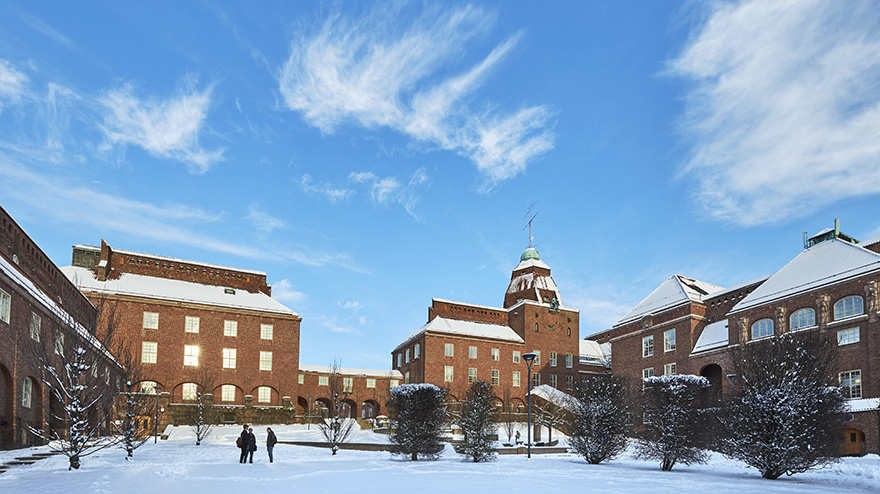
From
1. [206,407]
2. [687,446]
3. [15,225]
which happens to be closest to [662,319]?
[687,446]

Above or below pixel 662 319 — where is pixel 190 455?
below

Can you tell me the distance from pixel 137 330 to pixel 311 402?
17675 millimetres

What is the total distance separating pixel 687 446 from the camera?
958 inches

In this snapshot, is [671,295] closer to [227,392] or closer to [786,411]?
[786,411]

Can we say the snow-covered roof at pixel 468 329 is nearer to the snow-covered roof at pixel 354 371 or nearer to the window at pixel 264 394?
the snow-covered roof at pixel 354 371

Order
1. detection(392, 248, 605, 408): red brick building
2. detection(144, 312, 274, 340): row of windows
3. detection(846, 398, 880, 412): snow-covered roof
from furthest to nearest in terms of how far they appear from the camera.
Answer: detection(392, 248, 605, 408): red brick building
detection(144, 312, 274, 340): row of windows
detection(846, 398, 880, 412): snow-covered roof

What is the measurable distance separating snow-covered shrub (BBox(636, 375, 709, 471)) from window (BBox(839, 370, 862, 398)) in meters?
15.7

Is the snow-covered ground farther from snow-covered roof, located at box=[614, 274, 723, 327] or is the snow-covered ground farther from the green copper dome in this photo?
the green copper dome

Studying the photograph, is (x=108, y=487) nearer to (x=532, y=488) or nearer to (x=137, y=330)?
(x=532, y=488)

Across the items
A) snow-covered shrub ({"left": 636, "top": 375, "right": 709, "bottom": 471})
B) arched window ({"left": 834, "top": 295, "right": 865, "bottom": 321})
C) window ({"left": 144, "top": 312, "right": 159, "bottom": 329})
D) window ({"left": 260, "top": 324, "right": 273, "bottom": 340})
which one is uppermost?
arched window ({"left": 834, "top": 295, "right": 865, "bottom": 321})

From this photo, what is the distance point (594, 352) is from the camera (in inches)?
2908

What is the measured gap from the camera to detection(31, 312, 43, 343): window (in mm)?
26366

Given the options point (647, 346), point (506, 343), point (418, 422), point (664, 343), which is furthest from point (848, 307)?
point (506, 343)

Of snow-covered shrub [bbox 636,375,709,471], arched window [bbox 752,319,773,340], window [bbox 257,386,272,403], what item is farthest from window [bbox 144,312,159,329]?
arched window [bbox 752,319,773,340]
